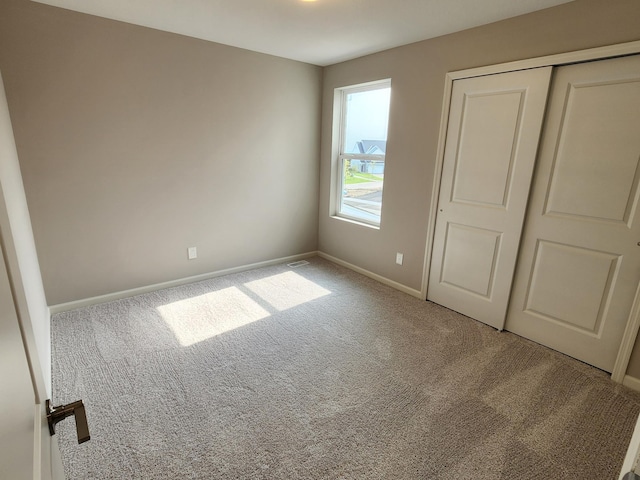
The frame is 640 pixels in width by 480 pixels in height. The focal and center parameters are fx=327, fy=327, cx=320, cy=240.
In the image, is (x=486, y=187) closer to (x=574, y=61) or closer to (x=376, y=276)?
(x=574, y=61)

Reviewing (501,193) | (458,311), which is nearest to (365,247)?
(458,311)

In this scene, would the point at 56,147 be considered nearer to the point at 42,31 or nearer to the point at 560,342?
the point at 42,31

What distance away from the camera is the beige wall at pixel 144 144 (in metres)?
2.49

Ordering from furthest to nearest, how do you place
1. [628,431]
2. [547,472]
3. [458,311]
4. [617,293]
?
[458,311], [617,293], [628,431], [547,472]

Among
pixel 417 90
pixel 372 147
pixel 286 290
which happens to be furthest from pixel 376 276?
pixel 417 90

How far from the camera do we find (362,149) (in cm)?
385

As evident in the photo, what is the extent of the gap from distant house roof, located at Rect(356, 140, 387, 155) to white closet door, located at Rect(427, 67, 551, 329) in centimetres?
84

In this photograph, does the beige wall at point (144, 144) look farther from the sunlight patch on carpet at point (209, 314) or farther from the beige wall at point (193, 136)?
the sunlight patch on carpet at point (209, 314)

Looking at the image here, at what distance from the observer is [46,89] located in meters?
2.47

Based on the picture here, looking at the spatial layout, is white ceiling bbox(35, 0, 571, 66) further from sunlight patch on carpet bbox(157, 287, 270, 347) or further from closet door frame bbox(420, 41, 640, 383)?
sunlight patch on carpet bbox(157, 287, 270, 347)

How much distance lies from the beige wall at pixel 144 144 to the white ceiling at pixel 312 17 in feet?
0.73

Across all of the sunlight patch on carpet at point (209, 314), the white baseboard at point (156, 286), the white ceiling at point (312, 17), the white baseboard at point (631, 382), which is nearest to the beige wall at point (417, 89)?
the white ceiling at point (312, 17)

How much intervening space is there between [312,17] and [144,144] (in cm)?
181

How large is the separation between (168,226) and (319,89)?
2395 millimetres
